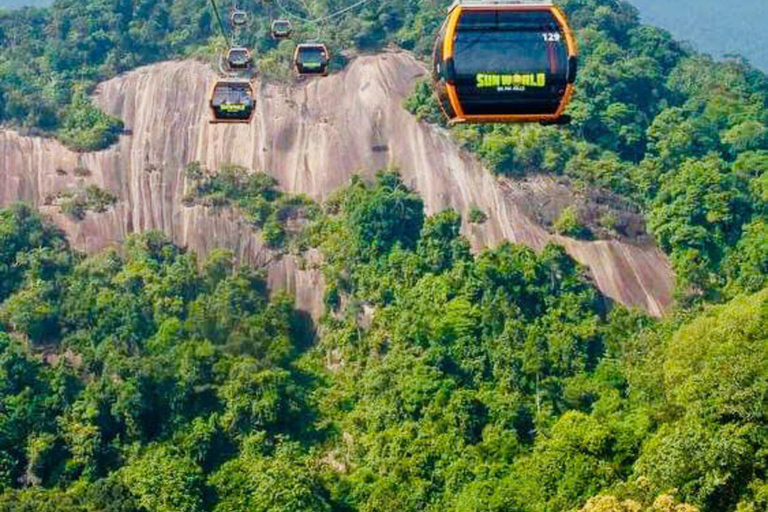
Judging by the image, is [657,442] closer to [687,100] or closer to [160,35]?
[687,100]

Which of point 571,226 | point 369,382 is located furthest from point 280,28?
point 571,226

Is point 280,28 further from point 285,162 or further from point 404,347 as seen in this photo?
point 285,162

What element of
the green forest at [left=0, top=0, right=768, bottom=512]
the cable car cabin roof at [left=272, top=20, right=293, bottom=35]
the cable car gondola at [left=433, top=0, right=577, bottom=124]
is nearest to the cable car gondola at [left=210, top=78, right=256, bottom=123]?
the cable car cabin roof at [left=272, top=20, right=293, bottom=35]

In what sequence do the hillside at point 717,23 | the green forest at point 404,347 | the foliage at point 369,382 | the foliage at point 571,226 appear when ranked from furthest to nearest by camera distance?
the hillside at point 717,23, the foliage at point 571,226, the green forest at point 404,347, the foliage at point 369,382

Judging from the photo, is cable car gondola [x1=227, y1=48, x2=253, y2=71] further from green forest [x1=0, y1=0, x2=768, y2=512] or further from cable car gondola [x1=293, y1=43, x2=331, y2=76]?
green forest [x1=0, y1=0, x2=768, y2=512]

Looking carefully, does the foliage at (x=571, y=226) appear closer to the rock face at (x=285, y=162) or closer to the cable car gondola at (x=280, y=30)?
the rock face at (x=285, y=162)

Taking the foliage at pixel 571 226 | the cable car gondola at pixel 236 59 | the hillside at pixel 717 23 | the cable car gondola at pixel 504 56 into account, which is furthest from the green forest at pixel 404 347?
the hillside at pixel 717 23
